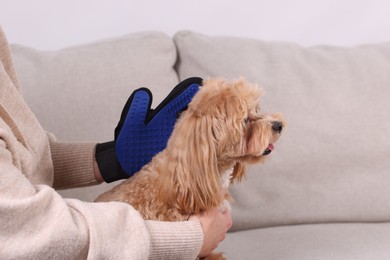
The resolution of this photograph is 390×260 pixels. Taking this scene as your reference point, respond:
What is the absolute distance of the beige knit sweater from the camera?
68 cm

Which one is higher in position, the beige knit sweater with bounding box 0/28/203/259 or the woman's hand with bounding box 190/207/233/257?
the beige knit sweater with bounding box 0/28/203/259

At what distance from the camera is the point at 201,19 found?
1708mm

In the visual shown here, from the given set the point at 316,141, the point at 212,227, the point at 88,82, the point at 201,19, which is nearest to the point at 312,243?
the point at 316,141

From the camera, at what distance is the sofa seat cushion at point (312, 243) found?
1187 millimetres

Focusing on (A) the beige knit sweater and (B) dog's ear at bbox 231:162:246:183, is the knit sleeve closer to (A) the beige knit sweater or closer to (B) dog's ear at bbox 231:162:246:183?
(A) the beige knit sweater

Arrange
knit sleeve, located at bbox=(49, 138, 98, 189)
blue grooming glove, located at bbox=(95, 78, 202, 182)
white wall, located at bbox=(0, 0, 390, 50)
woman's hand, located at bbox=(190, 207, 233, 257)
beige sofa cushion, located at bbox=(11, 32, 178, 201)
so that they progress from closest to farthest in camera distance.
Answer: woman's hand, located at bbox=(190, 207, 233, 257) → blue grooming glove, located at bbox=(95, 78, 202, 182) → knit sleeve, located at bbox=(49, 138, 98, 189) → beige sofa cushion, located at bbox=(11, 32, 178, 201) → white wall, located at bbox=(0, 0, 390, 50)

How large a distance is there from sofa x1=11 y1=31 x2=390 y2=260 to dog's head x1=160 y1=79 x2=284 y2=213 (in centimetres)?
41

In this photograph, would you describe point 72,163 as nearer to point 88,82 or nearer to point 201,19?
point 88,82

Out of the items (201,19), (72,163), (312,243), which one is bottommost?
(312,243)

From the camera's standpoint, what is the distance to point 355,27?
5.76ft

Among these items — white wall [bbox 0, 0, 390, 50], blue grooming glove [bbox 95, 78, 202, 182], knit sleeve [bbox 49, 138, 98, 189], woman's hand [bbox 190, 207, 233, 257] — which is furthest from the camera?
white wall [bbox 0, 0, 390, 50]

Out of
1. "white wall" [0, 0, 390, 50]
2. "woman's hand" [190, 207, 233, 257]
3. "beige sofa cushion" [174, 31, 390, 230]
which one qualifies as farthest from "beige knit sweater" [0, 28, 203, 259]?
"white wall" [0, 0, 390, 50]

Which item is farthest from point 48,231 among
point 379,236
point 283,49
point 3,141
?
point 283,49

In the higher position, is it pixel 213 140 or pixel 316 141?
pixel 213 140
